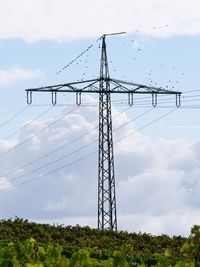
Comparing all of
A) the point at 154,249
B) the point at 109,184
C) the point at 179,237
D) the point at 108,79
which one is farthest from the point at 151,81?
the point at 154,249

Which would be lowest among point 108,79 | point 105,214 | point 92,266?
point 92,266

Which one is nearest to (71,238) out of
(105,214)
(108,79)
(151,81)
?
(105,214)

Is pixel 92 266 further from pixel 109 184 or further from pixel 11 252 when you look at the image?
pixel 109 184

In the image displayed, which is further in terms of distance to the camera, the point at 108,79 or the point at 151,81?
the point at 151,81

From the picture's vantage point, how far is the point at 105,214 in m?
26.9

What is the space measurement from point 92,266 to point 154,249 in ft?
49.4

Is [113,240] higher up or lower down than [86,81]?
lower down

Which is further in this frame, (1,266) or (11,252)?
(11,252)

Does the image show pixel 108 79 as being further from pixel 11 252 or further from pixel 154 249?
pixel 11 252

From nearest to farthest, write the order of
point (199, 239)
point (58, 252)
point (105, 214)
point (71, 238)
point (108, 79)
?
point (199, 239) → point (58, 252) → point (71, 238) → point (105, 214) → point (108, 79)

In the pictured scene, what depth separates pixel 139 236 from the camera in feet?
67.3

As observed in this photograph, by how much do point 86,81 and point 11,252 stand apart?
26.7 metres

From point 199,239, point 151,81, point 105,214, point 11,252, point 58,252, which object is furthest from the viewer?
point 151,81

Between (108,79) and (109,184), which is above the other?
(108,79)
